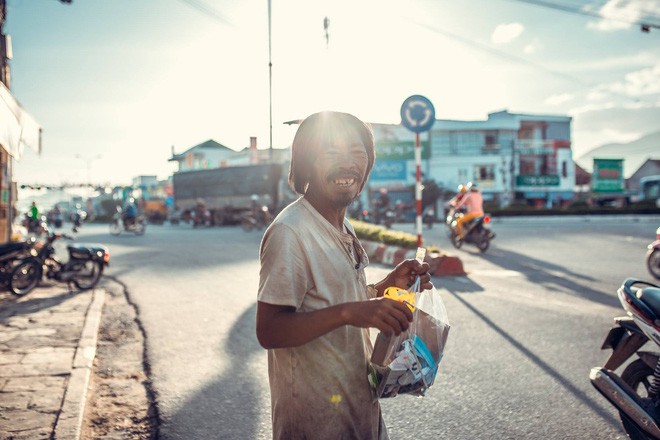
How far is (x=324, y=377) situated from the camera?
58.0 inches

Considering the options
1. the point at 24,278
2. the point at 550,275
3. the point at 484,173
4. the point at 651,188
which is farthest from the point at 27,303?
the point at 651,188

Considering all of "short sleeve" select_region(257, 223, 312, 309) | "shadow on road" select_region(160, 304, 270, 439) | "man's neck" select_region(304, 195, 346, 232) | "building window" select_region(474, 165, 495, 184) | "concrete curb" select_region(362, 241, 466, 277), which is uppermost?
"building window" select_region(474, 165, 495, 184)

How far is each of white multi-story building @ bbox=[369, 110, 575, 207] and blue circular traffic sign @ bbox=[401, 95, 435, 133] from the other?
3257cm

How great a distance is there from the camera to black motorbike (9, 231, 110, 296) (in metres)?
7.71

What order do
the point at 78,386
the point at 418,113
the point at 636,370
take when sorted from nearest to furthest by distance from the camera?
the point at 636,370
the point at 78,386
the point at 418,113

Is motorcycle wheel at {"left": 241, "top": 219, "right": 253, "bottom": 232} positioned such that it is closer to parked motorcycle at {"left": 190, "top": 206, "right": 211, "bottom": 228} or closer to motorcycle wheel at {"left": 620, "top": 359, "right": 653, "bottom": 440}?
parked motorcycle at {"left": 190, "top": 206, "right": 211, "bottom": 228}

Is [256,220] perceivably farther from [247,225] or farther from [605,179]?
[605,179]

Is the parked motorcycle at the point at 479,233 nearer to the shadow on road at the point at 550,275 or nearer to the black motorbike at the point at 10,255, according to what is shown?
the shadow on road at the point at 550,275

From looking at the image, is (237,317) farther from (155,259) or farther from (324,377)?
(155,259)

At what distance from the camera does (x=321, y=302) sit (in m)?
1.42

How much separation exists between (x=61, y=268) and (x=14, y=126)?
3.60m

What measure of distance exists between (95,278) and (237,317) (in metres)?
3.41

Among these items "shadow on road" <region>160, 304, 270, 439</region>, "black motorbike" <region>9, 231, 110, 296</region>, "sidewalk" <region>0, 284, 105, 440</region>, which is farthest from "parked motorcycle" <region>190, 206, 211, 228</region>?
"shadow on road" <region>160, 304, 270, 439</region>

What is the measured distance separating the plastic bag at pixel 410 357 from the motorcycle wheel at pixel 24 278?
745 centimetres
